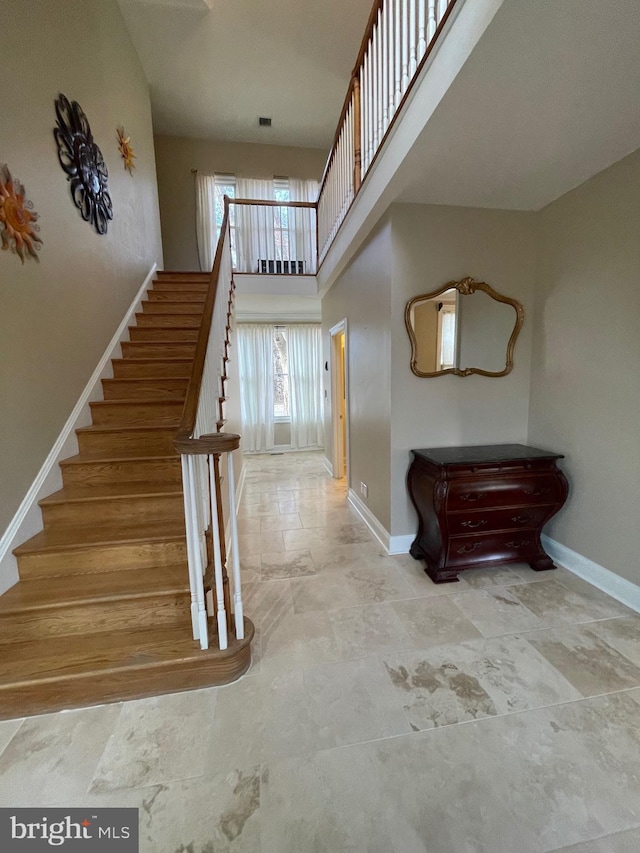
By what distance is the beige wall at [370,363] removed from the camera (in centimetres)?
264

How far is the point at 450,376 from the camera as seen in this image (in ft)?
8.59

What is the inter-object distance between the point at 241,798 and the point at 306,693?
1.41 ft

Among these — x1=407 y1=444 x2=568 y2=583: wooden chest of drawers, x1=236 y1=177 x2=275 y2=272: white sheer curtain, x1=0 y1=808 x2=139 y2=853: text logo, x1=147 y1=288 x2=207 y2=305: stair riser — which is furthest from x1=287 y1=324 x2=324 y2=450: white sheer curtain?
x1=0 y1=808 x2=139 y2=853: text logo

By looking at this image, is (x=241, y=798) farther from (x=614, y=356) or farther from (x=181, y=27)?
(x=181, y=27)

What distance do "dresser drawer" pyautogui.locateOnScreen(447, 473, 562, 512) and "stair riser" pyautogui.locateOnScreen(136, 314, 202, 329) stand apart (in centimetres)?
305

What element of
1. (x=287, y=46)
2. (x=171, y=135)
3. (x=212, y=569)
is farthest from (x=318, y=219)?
(x=212, y=569)

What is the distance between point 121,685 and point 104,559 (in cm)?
62

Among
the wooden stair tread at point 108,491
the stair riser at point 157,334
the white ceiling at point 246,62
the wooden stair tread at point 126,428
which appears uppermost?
the white ceiling at point 246,62

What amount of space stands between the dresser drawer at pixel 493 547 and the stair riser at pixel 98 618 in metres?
1.69

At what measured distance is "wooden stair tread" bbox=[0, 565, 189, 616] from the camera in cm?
163

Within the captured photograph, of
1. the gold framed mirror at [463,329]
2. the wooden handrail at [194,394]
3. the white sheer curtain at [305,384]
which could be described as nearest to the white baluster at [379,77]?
the gold framed mirror at [463,329]

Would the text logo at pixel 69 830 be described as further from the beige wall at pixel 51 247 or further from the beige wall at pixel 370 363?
the beige wall at pixel 370 363

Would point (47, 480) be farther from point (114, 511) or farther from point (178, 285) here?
point (178, 285)

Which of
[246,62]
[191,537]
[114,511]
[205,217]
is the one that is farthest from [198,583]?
[205,217]
